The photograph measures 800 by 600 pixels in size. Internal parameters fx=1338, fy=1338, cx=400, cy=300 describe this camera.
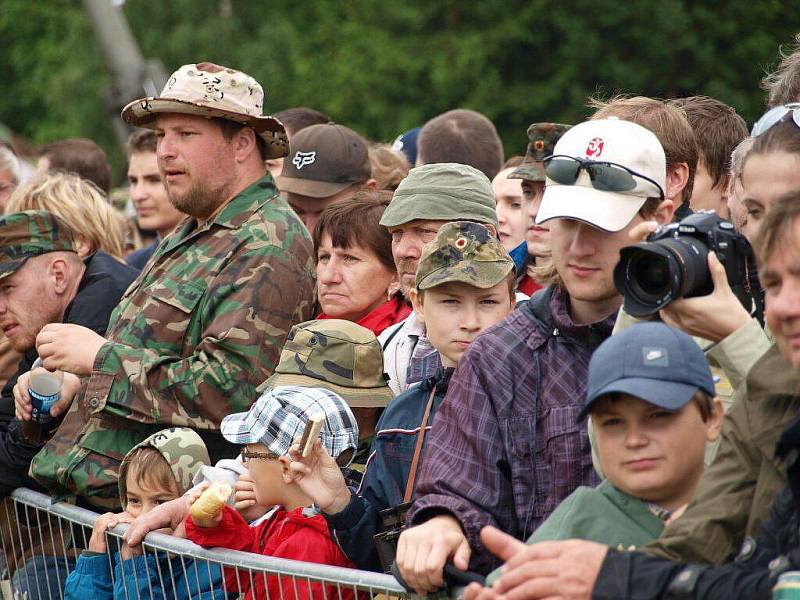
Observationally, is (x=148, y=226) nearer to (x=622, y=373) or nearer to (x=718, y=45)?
(x=622, y=373)

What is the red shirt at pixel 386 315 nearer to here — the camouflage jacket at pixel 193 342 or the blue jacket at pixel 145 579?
the camouflage jacket at pixel 193 342

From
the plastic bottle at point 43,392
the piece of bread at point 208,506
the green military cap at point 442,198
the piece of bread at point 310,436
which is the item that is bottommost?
the piece of bread at point 208,506

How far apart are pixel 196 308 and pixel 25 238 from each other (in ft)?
3.86

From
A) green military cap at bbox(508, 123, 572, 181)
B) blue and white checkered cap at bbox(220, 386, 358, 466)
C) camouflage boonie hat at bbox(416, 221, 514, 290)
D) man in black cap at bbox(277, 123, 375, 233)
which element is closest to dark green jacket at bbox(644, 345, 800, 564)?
camouflage boonie hat at bbox(416, 221, 514, 290)

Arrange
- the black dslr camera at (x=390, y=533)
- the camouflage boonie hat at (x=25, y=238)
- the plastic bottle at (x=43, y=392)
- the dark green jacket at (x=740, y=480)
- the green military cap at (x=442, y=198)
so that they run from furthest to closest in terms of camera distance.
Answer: the camouflage boonie hat at (x=25, y=238) → the plastic bottle at (x=43, y=392) → the green military cap at (x=442, y=198) → the black dslr camera at (x=390, y=533) → the dark green jacket at (x=740, y=480)

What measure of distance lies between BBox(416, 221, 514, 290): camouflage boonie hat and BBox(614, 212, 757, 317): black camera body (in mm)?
912

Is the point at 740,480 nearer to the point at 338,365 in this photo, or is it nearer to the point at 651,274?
the point at 651,274

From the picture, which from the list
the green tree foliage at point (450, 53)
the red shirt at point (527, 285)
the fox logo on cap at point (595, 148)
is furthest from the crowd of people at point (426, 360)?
the green tree foliage at point (450, 53)

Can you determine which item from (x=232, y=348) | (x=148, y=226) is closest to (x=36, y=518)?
(x=232, y=348)

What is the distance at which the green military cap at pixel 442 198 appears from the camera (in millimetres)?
4773

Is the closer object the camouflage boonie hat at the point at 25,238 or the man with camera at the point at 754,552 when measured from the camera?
the man with camera at the point at 754,552

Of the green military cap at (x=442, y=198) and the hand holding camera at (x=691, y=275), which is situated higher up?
the green military cap at (x=442, y=198)

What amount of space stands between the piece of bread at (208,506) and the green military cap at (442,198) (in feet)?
4.02

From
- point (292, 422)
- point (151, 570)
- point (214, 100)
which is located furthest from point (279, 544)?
point (214, 100)
